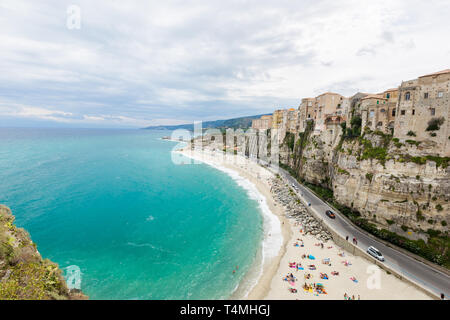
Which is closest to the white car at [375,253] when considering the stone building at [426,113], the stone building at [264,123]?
the stone building at [426,113]

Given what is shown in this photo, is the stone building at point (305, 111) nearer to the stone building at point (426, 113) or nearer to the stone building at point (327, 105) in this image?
the stone building at point (327, 105)

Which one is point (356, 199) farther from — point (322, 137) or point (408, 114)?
point (322, 137)

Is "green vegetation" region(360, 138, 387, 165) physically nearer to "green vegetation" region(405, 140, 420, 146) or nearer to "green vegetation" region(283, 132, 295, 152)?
"green vegetation" region(405, 140, 420, 146)

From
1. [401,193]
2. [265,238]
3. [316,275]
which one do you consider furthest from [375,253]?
[265,238]

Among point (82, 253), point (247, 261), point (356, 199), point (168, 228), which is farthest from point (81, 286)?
point (356, 199)

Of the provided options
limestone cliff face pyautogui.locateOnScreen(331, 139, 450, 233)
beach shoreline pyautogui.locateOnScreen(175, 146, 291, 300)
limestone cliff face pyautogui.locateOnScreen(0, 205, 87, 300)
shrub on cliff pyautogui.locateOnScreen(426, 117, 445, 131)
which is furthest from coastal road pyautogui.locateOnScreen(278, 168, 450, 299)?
limestone cliff face pyautogui.locateOnScreen(0, 205, 87, 300)

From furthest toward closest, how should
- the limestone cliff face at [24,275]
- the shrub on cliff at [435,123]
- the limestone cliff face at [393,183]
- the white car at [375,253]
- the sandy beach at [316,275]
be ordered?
the shrub on cliff at [435,123], the limestone cliff face at [393,183], the white car at [375,253], the sandy beach at [316,275], the limestone cliff face at [24,275]
